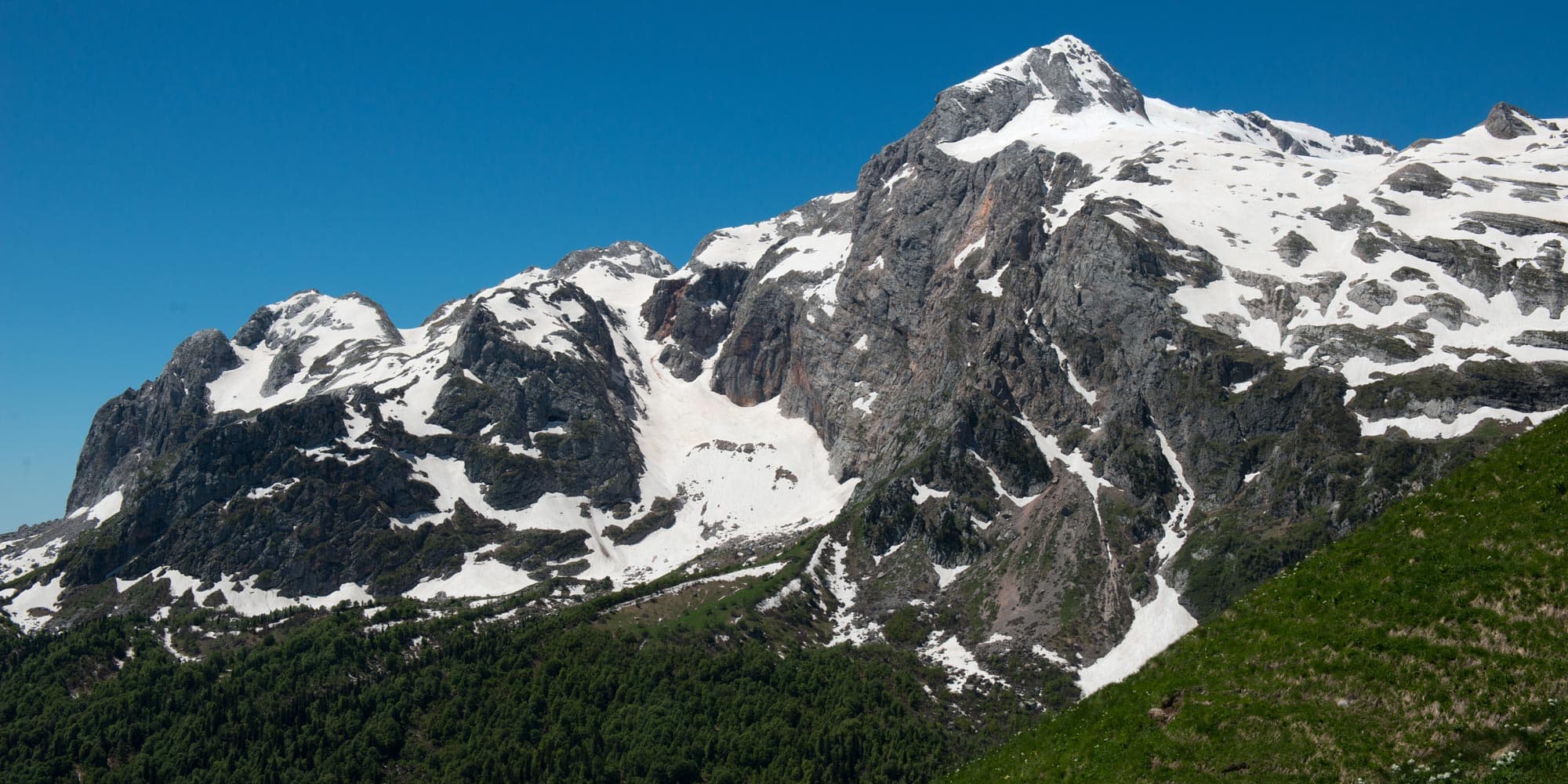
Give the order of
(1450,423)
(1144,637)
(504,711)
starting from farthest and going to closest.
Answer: (1450,423) < (1144,637) < (504,711)

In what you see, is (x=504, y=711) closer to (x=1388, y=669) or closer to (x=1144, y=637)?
(x=1144, y=637)

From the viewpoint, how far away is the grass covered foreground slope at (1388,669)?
101ft

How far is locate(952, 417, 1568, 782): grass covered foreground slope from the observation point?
101ft

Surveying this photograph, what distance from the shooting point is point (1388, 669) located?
34000 millimetres

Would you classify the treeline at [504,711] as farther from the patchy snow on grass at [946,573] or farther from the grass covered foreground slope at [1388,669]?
the grass covered foreground slope at [1388,669]

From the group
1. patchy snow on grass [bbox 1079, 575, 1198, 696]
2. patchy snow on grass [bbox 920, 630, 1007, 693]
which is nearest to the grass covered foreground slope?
patchy snow on grass [bbox 1079, 575, 1198, 696]

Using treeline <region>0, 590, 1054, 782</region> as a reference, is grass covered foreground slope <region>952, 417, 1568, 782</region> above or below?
above

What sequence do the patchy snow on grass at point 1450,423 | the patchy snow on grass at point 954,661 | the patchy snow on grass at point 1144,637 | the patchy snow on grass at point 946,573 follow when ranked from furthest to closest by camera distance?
the patchy snow on grass at point 946,573
the patchy snow on grass at point 1450,423
the patchy snow on grass at point 954,661
the patchy snow on grass at point 1144,637

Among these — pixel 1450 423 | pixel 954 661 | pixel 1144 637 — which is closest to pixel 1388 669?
pixel 1144 637

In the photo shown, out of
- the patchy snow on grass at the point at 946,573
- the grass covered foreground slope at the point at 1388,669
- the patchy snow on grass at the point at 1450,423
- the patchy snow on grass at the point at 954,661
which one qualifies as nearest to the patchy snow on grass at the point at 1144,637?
the patchy snow on grass at the point at 954,661

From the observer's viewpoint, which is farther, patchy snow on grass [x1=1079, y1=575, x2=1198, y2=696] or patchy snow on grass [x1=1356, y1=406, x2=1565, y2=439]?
patchy snow on grass [x1=1356, y1=406, x2=1565, y2=439]

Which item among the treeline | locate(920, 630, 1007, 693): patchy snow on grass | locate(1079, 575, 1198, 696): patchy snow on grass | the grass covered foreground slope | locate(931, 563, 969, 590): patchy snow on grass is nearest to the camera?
the grass covered foreground slope

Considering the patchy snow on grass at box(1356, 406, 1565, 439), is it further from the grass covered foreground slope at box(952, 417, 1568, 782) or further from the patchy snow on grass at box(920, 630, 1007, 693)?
the grass covered foreground slope at box(952, 417, 1568, 782)

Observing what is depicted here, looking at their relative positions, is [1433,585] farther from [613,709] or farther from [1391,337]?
[1391,337]
